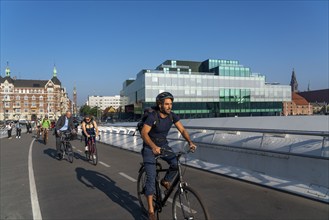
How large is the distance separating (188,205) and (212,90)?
268 ft

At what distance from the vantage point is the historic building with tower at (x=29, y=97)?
→ 465 ft

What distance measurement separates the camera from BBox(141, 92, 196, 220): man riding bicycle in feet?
15.4

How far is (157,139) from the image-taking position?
16.1ft

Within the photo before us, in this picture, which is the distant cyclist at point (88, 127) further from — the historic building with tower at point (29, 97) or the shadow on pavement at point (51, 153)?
the historic building with tower at point (29, 97)

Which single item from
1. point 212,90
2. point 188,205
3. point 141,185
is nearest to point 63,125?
point 141,185

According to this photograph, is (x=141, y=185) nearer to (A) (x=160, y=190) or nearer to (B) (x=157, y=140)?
(A) (x=160, y=190)

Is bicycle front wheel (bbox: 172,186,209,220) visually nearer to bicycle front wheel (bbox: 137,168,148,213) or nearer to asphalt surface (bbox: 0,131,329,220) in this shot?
asphalt surface (bbox: 0,131,329,220)

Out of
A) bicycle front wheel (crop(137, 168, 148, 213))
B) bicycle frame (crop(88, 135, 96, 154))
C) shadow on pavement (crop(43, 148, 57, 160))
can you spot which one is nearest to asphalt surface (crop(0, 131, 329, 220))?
bicycle front wheel (crop(137, 168, 148, 213))

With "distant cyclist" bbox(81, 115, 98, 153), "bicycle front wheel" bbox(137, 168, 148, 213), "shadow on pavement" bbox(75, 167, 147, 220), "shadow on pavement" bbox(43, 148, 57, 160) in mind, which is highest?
"distant cyclist" bbox(81, 115, 98, 153)

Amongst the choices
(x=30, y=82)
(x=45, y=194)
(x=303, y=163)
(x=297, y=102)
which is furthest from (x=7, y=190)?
(x=30, y=82)

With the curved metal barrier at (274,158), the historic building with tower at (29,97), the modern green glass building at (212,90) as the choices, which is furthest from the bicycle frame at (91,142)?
the historic building with tower at (29,97)

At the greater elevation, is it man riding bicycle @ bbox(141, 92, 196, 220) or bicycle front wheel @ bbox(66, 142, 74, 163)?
man riding bicycle @ bbox(141, 92, 196, 220)

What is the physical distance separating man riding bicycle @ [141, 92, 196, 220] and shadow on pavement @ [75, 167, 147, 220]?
781mm

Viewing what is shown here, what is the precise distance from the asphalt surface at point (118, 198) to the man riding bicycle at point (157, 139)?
0.79 m
